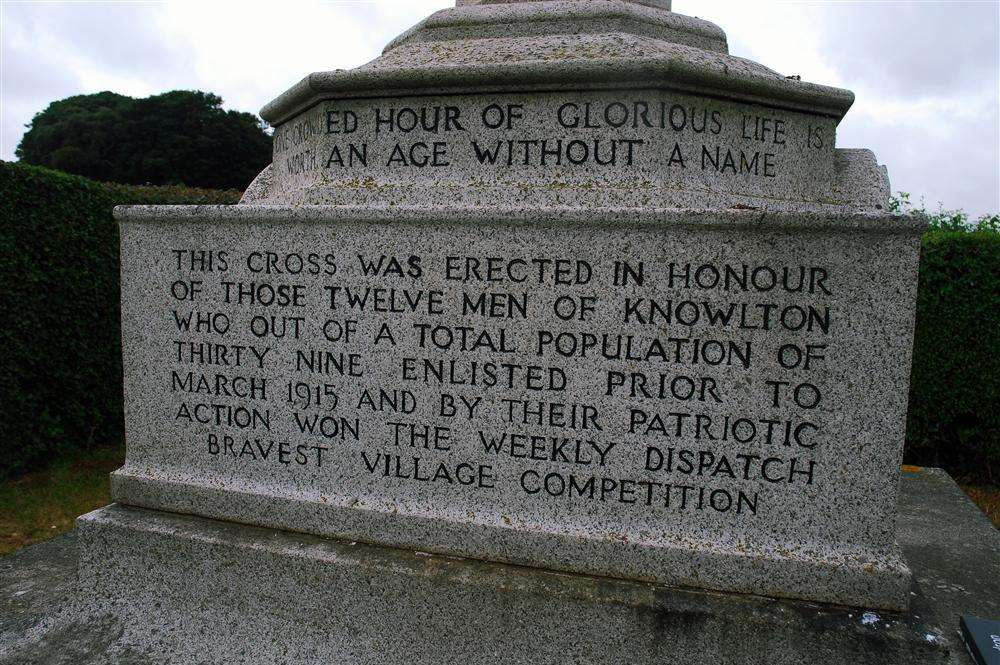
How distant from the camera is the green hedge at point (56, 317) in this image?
5211 mm

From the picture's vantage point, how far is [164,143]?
1041 inches

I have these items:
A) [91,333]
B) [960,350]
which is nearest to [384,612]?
[91,333]

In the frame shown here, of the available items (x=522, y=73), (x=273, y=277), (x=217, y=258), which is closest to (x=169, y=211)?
(x=217, y=258)

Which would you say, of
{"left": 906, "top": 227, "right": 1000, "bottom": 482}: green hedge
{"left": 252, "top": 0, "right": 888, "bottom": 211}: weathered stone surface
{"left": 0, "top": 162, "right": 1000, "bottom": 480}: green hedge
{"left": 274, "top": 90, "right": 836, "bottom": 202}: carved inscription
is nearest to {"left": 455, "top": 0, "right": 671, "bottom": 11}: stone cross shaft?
{"left": 252, "top": 0, "right": 888, "bottom": 211}: weathered stone surface

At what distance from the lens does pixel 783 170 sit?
2.74 metres

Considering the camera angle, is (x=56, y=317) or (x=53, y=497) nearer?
(x=53, y=497)

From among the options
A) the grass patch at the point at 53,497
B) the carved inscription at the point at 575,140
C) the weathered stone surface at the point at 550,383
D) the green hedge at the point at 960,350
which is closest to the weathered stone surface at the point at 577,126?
the carved inscription at the point at 575,140

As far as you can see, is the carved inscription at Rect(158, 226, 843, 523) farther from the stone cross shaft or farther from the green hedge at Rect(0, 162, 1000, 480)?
the green hedge at Rect(0, 162, 1000, 480)

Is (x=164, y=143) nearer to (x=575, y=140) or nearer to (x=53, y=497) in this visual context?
(x=53, y=497)

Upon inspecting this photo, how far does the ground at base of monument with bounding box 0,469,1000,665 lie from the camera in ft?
7.43

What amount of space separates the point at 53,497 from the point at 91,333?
1.46 m

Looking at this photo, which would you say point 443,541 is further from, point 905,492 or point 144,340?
point 905,492

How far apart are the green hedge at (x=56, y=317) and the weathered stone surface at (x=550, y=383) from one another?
307 cm

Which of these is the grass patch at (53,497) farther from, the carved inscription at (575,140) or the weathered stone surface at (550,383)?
the carved inscription at (575,140)
